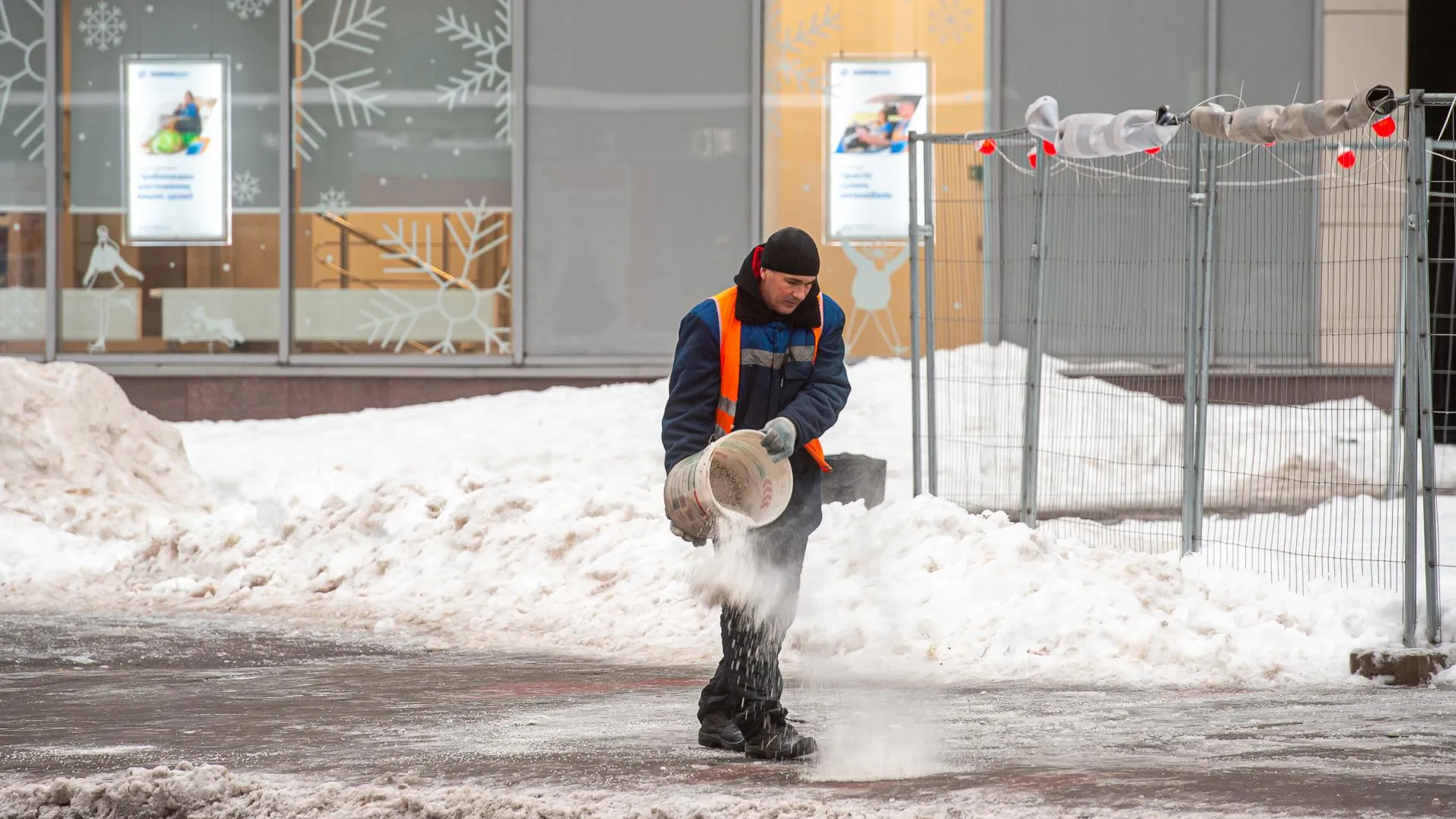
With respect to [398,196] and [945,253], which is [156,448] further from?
[945,253]

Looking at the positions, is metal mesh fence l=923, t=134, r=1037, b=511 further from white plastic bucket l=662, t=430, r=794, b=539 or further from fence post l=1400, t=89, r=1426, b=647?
white plastic bucket l=662, t=430, r=794, b=539

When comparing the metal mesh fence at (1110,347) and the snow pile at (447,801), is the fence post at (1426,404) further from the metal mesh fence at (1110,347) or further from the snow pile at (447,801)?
the snow pile at (447,801)

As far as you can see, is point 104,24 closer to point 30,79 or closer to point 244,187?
point 30,79

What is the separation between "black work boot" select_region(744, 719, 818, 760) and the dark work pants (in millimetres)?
22

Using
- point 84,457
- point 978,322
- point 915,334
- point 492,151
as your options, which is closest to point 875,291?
point 978,322

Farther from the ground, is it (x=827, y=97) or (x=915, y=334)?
(x=827, y=97)

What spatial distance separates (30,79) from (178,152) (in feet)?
5.18

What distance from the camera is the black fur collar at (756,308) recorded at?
5793 millimetres

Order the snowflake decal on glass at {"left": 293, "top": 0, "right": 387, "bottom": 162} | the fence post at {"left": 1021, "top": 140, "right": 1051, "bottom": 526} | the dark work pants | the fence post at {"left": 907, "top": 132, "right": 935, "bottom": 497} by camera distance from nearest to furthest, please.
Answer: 1. the dark work pants
2. the fence post at {"left": 1021, "top": 140, "right": 1051, "bottom": 526}
3. the fence post at {"left": 907, "top": 132, "right": 935, "bottom": 497}
4. the snowflake decal on glass at {"left": 293, "top": 0, "right": 387, "bottom": 162}

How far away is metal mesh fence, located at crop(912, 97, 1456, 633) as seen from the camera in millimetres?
9047

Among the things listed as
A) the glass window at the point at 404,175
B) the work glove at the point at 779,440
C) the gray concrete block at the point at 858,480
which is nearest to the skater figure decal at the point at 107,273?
the glass window at the point at 404,175

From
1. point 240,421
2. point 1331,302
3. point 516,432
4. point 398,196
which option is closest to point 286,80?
point 398,196

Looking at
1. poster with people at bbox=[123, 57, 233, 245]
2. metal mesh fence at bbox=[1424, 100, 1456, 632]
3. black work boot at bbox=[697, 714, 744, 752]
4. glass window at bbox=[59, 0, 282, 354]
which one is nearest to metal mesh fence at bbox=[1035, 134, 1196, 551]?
metal mesh fence at bbox=[1424, 100, 1456, 632]

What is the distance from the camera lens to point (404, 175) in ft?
53.2
